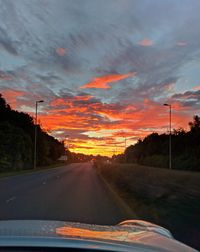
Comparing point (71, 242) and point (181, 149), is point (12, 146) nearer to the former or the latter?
point (181, 149)

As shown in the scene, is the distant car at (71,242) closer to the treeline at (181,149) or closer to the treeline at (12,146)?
the treeline at (12,146)

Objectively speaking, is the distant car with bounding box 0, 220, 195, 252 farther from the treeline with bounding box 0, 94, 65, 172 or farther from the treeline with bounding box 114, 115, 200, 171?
the treeline with bounding box 114, 115, 200, 171

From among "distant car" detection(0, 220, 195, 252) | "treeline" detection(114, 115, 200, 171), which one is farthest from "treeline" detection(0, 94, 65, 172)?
"distant car" detection(0, 220, 195, 252)

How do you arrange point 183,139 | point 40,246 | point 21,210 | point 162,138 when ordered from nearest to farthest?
1. point 40,246
2. point 21,210
3. point 183,139
4. point 162,138

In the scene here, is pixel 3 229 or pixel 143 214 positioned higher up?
pixel 3 229

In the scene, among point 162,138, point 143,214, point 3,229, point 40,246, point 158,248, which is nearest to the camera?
point 40,246

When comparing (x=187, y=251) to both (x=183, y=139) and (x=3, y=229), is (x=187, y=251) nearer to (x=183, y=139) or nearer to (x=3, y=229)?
(x=3, y=229)

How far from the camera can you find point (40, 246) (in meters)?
3.26

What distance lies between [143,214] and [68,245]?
558 inches

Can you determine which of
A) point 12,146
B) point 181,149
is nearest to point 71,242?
point 12,146

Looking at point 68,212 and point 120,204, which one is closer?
point 68,212

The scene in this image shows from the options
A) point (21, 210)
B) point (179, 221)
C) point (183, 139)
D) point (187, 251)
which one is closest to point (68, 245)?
point (187, 251)

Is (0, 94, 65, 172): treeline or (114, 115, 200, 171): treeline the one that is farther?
(114, 115, 200, 171): treeline

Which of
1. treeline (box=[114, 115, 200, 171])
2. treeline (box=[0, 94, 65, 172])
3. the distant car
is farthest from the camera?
treeline (box=[114, 115, 200, 171])
